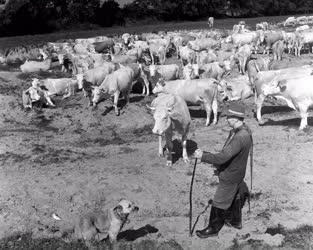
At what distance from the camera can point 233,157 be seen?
862 centimetres

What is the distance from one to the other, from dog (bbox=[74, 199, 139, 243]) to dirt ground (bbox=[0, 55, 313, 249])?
0.77 ft

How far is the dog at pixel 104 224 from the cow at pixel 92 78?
40.1ft

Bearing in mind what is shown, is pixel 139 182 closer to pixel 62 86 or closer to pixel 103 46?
pixel 62 86

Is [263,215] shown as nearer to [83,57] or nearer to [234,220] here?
[234,220]

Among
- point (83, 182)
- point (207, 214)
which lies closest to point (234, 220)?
point (207, 214)

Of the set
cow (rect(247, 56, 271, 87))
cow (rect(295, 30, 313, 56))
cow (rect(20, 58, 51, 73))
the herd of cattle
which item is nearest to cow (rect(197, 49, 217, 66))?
the herd of cattle

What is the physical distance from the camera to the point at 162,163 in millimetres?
13203

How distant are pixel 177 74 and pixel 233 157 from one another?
48.4 ft

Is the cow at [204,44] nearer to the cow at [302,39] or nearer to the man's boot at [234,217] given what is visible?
the cow at [302,39]

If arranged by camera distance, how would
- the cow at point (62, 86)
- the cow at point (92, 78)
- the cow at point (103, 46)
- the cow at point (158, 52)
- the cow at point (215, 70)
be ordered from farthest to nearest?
→ the cow at point (103, 46) < the cow at point (158, 52) < the cow at point (215, 70) < the cow at point (62, 86) < the cow at point (92, 78)

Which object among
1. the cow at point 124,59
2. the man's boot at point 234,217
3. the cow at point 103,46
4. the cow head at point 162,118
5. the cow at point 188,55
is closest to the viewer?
the man's boot at point 234,217

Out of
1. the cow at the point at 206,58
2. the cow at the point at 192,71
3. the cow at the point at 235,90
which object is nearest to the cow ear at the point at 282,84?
the cow at the point at 235,90

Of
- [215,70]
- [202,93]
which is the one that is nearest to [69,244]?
[202,93]

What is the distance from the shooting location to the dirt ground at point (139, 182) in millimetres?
9383
